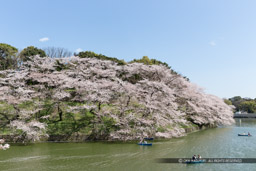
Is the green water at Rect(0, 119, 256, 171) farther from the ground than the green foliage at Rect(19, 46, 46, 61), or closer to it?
closer to it

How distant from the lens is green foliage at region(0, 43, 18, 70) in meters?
39.2

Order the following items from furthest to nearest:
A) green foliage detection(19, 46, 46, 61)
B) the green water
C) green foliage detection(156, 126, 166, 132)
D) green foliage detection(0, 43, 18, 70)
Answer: green foliage detection(19, 46, 46, 61) < green foliage detection(0, 43, 18, 70) < green foliage detection(156, 126, 166, 132) < the green water

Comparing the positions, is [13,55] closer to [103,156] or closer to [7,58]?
[7,58]

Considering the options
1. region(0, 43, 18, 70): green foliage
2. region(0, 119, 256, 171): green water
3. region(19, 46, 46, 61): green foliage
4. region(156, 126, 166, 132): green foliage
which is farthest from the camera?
region(19, 46, 46, 61): green foliage

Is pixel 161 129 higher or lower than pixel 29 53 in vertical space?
lower

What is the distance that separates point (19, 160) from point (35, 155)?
1537 millimetres

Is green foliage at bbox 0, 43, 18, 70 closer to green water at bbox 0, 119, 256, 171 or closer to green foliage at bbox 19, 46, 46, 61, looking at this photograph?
green foliage at bbox 19, 46, 46, 61

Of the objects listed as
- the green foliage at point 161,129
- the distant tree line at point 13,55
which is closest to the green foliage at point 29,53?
the distant tree line at point 13,55

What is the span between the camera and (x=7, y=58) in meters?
40.1

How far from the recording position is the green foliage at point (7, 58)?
129 ft

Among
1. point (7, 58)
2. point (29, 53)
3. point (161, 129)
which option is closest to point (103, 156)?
point (161, 129)

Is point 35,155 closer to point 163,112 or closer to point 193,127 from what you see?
point 163,112

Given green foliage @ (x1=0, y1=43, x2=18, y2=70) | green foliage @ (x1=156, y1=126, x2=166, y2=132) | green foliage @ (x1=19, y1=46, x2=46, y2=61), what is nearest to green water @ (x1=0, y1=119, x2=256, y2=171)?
green foliage @ (x1=156, y1=126, x2=166, y2=132)

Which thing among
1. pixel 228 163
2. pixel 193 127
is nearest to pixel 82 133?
pixel 228 163
